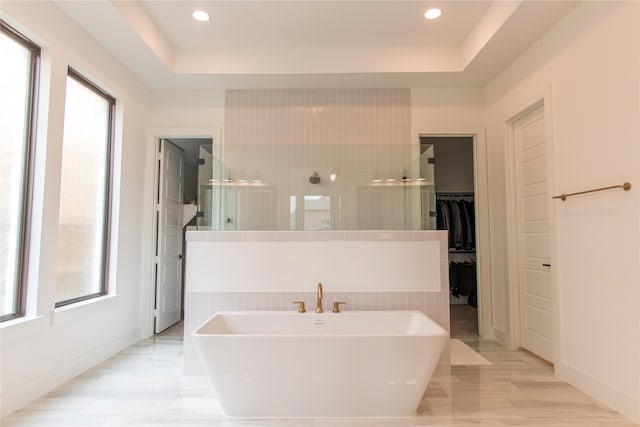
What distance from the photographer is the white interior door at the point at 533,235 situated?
297cm

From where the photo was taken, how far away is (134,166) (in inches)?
140

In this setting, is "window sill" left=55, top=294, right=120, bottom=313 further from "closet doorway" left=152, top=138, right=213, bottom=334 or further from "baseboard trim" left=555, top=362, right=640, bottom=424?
"baseboard trim" left=555, top=362, right=640, bottom=424

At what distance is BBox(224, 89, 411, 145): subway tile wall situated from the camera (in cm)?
385

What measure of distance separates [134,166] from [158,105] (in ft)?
2.59

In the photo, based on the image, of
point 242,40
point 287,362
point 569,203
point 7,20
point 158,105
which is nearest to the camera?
point 287,362

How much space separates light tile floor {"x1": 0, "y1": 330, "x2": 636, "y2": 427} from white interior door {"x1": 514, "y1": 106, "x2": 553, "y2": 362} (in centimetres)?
31

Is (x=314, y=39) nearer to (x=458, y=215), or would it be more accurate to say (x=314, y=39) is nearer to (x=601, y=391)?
(x=458, y=215)

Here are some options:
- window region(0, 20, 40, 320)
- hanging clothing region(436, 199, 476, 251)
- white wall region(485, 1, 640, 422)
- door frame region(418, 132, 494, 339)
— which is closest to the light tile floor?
white wall region(485, 1, 640, 422)

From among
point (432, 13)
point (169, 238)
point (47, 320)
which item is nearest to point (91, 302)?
point (47, 320)

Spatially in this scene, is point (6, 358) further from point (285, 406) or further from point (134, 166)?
point (134, 166)

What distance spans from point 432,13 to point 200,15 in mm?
1945

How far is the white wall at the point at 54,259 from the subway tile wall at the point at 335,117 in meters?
1.46

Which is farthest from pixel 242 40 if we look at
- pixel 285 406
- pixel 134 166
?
pixel 285 406

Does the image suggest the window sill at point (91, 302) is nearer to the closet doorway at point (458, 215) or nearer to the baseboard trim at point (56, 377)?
the baseboard trim at point (56, 377)
